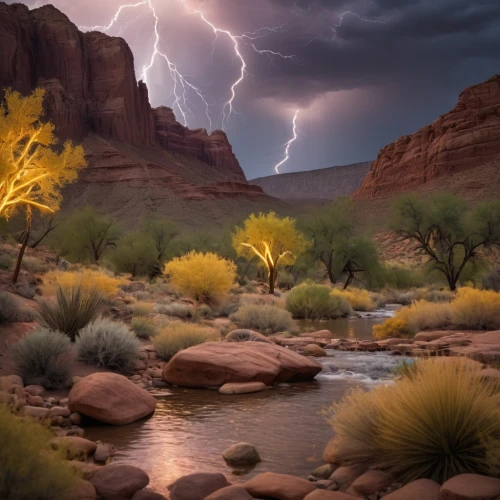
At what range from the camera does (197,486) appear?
529 centimetres

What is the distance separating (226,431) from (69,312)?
6438 mm

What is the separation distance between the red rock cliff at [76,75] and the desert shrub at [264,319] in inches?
3328

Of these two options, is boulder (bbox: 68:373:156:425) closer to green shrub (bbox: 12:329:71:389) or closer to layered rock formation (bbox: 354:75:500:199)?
green shrub (bbox: 12:329:71:389)

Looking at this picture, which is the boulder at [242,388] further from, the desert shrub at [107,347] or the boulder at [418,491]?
the boulder at [418,491]

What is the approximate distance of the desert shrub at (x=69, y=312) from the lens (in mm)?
12479

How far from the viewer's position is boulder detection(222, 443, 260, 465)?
20.8ft

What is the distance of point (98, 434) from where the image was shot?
7.42 m

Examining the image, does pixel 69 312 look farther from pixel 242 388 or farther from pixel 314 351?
pixel 314 351

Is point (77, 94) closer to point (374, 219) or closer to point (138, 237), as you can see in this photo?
point (374, 219)

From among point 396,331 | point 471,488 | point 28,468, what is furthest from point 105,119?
point 471,488

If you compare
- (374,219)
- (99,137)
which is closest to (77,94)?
(99,137)

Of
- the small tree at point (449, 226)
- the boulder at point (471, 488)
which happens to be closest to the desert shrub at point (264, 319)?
the boulder at point (471, 488)

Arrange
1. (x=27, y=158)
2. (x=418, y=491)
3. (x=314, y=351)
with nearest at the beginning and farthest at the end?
(x=418, y=491) → (x=314, y=351) → (x=27, y=158)

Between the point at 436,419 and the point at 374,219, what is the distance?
8044 cm
